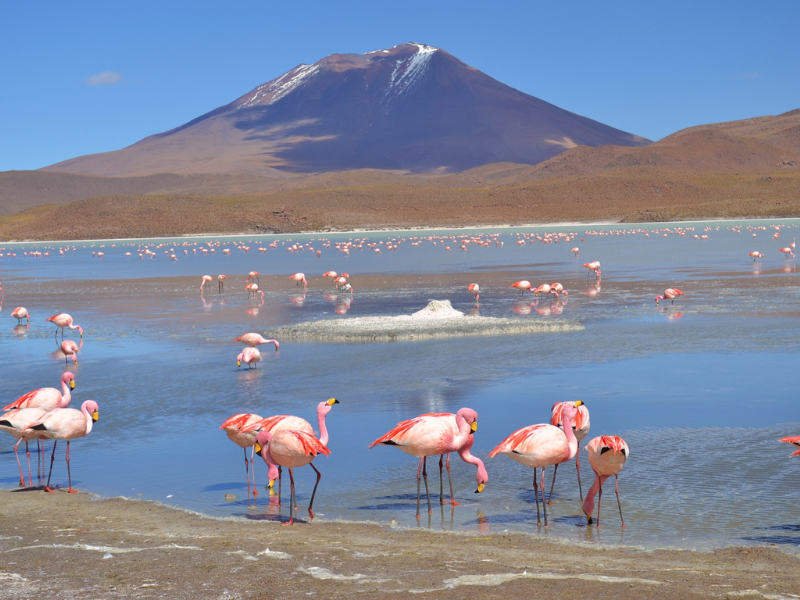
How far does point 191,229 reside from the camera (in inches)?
3556

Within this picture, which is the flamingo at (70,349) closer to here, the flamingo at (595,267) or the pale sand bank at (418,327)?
the pale sand bank at (418,327)

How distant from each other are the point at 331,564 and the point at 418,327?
10232 millimetres

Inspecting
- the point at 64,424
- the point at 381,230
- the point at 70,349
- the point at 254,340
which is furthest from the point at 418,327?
the point at 381,230

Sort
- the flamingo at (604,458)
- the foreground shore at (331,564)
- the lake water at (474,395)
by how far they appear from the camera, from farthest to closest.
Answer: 1. the lake water at (474,395)
2. the flamingo at (604,458)
3. the foreground shore at (331,564)

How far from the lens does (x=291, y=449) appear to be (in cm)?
645

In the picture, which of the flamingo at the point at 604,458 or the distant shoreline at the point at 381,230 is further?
the distant shoreline at the point at 381,230

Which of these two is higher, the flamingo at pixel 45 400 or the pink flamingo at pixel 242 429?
the flamingo at pixel 45 400

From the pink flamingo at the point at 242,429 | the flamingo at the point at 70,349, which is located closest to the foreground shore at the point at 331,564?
the pink flamingo at the point at 242,429

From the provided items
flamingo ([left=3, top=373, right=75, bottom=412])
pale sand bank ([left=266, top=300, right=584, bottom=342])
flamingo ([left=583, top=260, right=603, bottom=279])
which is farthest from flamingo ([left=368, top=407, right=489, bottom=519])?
flamingo ([left=583, top=260, right=603, bottom=279])

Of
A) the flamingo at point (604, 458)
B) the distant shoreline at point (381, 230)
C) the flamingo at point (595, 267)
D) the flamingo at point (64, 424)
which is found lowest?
the flamingo at point (604, 458)

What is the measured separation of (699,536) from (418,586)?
222cm

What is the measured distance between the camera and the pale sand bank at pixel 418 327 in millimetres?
15023

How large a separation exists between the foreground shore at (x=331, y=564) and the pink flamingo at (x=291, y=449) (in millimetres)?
462

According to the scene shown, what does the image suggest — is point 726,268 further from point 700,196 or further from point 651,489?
point 700,196
